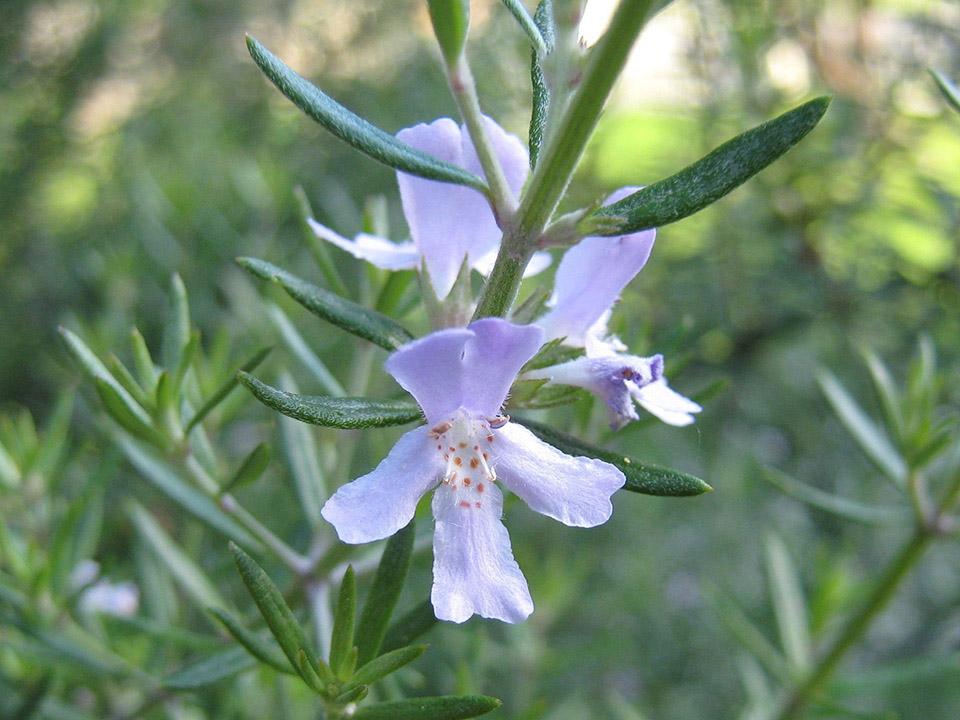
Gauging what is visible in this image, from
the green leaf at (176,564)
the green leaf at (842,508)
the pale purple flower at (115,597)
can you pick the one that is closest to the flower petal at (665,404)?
the green leaf at (842,508)

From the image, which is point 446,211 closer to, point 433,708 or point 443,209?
point 443,209

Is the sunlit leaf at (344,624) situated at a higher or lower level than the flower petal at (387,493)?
lower

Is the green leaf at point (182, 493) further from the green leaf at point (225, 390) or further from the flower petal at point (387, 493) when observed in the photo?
the flower petal at point (387, 493)

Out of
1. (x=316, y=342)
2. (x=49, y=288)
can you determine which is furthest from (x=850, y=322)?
(x=49, y=288)

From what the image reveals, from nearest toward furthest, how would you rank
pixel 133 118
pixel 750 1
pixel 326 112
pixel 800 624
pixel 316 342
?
pixel 326 112
pixel 800 624
pixel 316 342
pixel 750 1
pixel 133 118

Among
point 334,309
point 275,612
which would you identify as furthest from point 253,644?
point 334,309

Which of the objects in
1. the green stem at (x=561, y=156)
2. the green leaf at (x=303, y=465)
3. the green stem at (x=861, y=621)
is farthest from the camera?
the green stem at (x=861, y=621)

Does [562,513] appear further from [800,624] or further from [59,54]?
[59,54]

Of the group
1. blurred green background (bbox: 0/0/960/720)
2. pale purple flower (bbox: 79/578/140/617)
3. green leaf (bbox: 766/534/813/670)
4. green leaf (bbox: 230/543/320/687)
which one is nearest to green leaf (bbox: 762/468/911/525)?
green leaf (bbox: 766/534/813/670)
